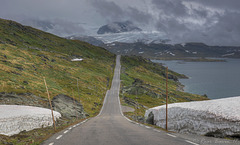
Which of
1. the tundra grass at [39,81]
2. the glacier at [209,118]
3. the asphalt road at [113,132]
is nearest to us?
the asphalt road at [113,132]

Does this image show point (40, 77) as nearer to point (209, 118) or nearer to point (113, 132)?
point (113, 132)

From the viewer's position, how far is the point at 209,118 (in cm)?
1402

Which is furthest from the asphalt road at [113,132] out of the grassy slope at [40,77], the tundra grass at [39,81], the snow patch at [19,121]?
the grassy slope at [40,77]

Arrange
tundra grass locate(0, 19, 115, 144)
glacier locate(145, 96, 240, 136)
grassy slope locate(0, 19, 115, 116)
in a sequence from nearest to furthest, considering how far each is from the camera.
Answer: glacier locate(145, 96, 240, 136) < tundra grass locate(0, 19, 115, 144) < grassy slope locate(0, 19, 115, 116)

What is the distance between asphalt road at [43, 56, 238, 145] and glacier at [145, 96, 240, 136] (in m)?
2.38

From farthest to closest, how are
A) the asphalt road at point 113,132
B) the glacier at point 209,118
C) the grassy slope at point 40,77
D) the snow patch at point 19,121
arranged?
the grassy slope at point 40,77 < the snow patch at point 19,121 < the glacier at point 209,118 < the asphalt road at point 113,132

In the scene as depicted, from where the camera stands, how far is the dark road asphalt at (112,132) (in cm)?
1112

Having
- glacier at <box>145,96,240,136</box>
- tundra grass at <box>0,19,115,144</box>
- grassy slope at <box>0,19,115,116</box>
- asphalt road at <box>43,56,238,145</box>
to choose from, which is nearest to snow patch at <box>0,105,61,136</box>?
tundra grass at <box>0,19,115,144</box>

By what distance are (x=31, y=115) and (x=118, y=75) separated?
482 feet

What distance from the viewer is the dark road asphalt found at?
1112cm

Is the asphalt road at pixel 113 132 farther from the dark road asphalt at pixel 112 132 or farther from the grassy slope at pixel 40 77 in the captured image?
the grassy slope at pixel 40 77

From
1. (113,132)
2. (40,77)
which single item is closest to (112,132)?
(113,132)

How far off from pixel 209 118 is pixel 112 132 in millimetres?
7818

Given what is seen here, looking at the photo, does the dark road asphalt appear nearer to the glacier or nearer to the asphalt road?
the asphalt road
